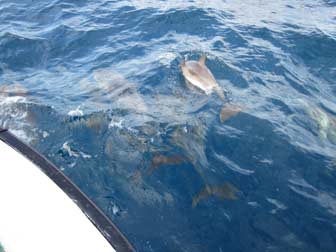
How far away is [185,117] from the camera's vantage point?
21.9 ft

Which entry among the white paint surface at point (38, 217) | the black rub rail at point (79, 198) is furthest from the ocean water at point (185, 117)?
the white paint surface at point (38, 217)

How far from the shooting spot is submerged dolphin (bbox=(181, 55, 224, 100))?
7.40 metres

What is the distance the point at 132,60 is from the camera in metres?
8.75

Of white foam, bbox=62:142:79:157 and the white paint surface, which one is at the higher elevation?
the white paint surface

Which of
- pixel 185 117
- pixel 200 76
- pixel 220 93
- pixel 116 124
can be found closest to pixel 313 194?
pixel 185 117

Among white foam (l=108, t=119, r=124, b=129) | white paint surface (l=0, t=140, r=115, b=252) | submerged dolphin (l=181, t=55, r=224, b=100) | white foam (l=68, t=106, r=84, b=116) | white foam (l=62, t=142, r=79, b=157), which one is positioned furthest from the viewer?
submerged dolphin (l=181, t=55, r=224, b=100)

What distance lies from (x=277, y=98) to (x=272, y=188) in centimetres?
246

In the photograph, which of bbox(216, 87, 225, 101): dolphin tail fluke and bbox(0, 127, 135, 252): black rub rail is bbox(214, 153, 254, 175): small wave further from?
bbox(0, 127, 135, 252): black rub rail

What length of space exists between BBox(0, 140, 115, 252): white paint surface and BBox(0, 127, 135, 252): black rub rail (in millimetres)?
64

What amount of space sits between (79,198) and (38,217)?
0.48 metres

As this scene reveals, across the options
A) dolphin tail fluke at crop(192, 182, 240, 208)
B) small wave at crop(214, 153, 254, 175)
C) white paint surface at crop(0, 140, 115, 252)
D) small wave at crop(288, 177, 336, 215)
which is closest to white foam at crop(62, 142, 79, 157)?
white paint surface at crop(0, 140, 115, 252)

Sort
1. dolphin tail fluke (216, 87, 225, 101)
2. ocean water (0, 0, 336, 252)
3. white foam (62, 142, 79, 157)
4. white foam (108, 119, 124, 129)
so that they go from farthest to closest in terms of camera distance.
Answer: dolphin tail fluke (216, 87, 225, 101) → white foam (108, 119, 124, 129) → white foam (62, 142, 79, 157) → ocean water (0, 0, 336, 252)

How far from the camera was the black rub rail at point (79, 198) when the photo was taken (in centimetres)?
366

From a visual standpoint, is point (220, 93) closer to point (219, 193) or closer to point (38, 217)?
point (219, 193)
